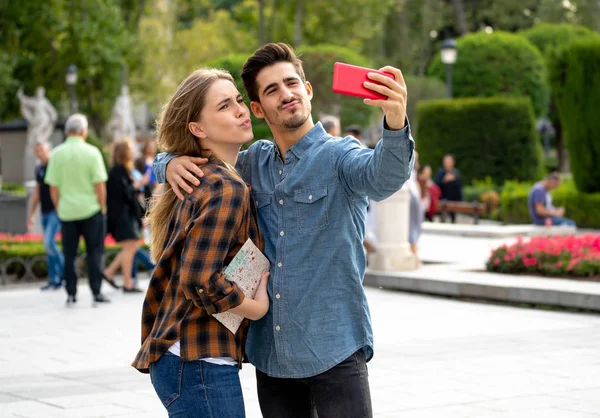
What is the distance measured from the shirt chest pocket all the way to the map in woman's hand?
167 mm

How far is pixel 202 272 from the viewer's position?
3271 mm

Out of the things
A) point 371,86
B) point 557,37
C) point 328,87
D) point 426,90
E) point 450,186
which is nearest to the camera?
point 371,86

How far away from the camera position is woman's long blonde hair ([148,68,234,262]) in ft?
11.5

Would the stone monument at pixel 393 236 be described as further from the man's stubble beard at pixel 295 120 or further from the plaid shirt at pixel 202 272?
the plaid shirt at pixel 202 272

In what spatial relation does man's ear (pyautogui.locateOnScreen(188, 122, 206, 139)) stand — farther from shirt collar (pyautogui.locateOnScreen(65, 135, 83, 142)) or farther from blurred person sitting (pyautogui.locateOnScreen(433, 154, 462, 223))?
blurred person sitting (pyautogui.locateOnScreen(433, 154, 462, 223))

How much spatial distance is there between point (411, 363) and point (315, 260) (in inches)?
166

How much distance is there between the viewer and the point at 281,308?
3.43m

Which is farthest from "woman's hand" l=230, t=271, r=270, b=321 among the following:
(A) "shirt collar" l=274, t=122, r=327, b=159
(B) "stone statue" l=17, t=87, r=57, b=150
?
(B) "stone statue" l=17, t=87, r=57, b=150

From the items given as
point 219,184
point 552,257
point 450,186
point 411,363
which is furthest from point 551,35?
point 219,184

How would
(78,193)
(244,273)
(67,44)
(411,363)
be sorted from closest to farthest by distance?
(244,273)
(411,363)
(78,193)
(67,44)

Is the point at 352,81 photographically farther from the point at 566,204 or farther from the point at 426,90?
the point at 426,90

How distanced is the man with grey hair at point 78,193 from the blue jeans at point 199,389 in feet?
24.1

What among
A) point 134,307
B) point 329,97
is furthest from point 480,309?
point 329,97

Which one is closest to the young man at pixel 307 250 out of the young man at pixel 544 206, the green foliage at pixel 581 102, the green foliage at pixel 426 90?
the young man at pixel 544 206
